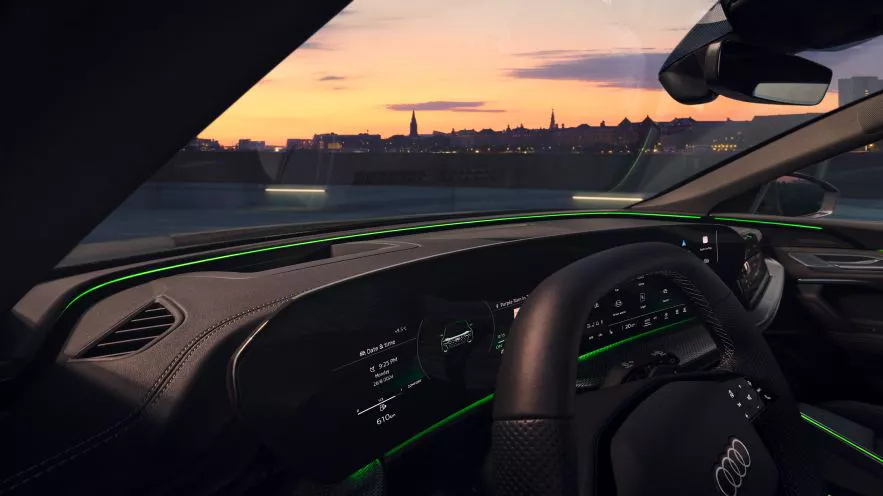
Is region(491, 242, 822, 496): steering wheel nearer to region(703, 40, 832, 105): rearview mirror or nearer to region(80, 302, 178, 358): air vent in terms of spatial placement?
region(703, 40, 832, 105): rearview mirror

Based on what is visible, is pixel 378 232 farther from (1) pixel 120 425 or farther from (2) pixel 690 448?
(2) pixel 690 448

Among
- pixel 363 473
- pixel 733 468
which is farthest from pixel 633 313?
pixel 733 468

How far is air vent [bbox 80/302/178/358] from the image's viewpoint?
1.75 metres

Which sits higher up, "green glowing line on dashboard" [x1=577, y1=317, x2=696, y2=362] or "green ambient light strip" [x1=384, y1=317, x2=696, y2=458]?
"green glowing line on dashboard" [x1=577, y1=317, x2=696, y2=362]

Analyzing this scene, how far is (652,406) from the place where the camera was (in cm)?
139

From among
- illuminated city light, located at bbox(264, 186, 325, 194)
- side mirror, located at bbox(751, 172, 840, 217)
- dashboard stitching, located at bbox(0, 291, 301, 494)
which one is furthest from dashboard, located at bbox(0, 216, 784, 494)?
side mirror, located at bbox(751, 172, 840, 217)

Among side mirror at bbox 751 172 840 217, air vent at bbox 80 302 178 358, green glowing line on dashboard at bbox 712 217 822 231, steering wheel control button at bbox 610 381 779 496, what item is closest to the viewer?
steering wheel control button at bbox 610 381 779 496

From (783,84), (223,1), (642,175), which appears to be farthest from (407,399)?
(642,175)

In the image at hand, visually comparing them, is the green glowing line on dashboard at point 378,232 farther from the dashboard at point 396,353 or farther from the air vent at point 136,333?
the dashboard at point 396,353

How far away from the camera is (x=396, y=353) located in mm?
2158

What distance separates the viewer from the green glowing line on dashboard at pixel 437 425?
2248mm

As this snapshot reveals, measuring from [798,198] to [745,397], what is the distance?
11.2 ft

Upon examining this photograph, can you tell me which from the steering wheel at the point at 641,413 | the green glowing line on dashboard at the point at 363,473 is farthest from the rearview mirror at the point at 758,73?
the green glowing line on dashboard at the point at 363,473

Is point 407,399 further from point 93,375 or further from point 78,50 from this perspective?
point 78,50
